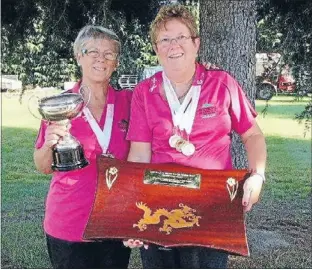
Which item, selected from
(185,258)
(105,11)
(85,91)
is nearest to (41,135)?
(85,91)

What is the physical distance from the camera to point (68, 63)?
5172 millimetres

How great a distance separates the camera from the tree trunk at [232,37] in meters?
4.17

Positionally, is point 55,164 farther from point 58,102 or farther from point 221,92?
point 221,92

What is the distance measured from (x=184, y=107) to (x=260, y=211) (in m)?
4.30

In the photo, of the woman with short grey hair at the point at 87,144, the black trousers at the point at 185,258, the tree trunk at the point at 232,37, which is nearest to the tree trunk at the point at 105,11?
the tree trunk at the point at 232,37

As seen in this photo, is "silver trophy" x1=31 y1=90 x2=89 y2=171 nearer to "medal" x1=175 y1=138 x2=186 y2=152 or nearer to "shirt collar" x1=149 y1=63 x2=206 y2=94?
"shirt collar" x1=149 y1=63 x2=206 y2=94

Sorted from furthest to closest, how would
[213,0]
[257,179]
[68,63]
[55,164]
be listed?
[68,63] < [213,0] < [55,164] < [257,179]

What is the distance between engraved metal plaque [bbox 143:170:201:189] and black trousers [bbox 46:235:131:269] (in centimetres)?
45

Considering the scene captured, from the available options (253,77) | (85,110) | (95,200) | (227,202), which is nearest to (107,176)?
(95,200)

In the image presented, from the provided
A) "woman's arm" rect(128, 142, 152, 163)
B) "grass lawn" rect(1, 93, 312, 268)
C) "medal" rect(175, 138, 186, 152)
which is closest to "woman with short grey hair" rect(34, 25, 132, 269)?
"woman's arm" rect(128, 142, 152, 163)

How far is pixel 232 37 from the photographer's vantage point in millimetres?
4180

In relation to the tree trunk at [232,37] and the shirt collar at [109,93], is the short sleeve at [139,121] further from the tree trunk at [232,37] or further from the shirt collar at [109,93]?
the tree trunk at [232,37]

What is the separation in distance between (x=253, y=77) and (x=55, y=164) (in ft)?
6.74

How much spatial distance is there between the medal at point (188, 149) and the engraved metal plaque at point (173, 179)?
0.27ft
